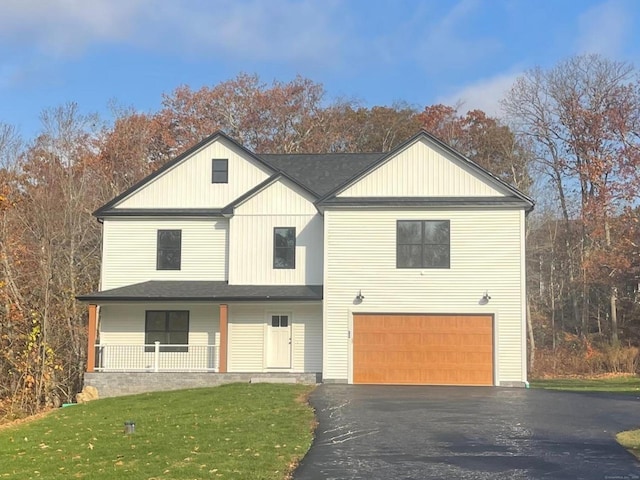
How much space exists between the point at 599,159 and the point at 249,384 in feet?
75.8

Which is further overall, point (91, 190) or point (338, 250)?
point (91, 190)

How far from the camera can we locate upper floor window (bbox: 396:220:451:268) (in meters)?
21.9

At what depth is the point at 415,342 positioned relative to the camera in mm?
21812

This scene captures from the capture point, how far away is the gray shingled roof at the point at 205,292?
73.5 ft

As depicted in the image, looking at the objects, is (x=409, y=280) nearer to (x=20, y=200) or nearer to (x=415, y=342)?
(x=415, y=342)

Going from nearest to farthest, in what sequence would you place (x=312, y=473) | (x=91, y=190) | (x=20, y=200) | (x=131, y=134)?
(x=312, y=473)
(x=20, y=200)
(x=91, y=190)
(x=131, y=134)

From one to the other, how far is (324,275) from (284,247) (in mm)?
2355

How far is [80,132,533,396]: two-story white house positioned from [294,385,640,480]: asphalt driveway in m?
3.15

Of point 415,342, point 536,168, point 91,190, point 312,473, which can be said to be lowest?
point 312,473

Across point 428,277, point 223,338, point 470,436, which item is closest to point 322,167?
point 428,277

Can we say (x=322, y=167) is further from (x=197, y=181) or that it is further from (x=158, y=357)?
(x=158, y=357)

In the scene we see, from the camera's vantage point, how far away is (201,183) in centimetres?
2517

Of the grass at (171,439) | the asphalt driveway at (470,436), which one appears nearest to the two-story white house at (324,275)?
the asphalt driveway at (470,436)

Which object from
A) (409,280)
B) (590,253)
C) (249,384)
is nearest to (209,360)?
(249,384)
